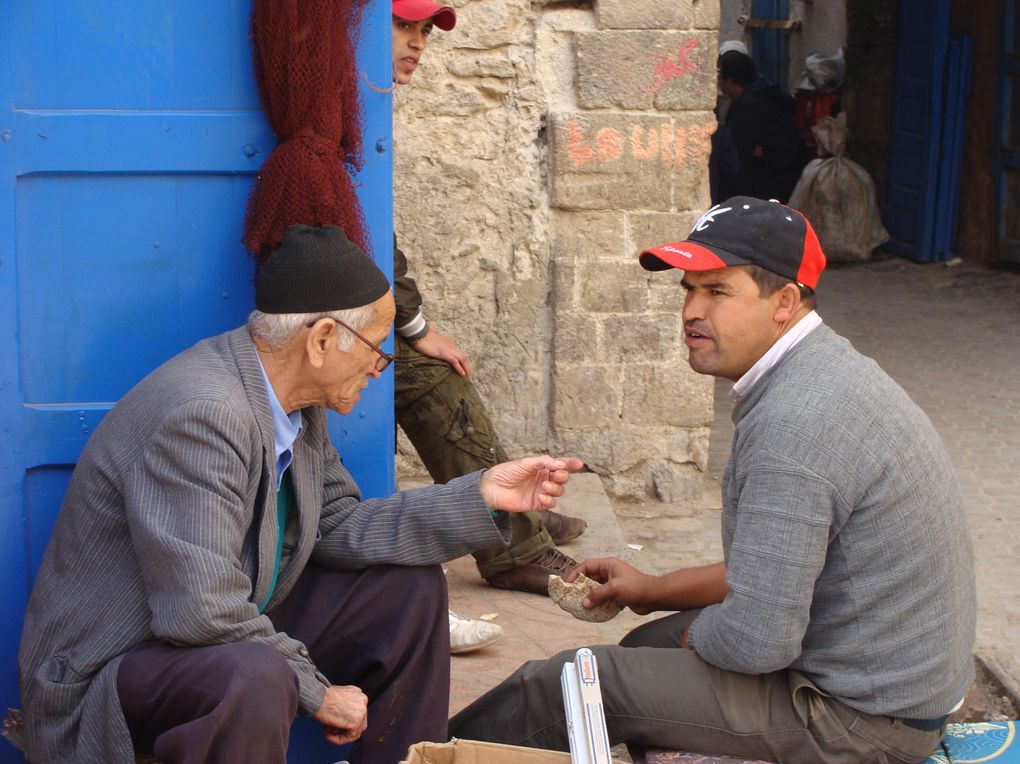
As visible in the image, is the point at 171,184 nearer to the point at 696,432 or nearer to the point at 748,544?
the point at 748,544

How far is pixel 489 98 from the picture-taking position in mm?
4832

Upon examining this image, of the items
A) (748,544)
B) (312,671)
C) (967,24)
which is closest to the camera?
(748,544)

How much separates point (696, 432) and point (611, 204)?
96 cm

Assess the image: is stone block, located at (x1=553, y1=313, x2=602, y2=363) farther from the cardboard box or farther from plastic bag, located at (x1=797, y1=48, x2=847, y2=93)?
plastic bag, located at (x1=797, y1=48, x2=847, y2=93)

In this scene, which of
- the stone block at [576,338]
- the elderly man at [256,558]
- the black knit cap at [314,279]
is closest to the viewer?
the elderly man at [256,558]

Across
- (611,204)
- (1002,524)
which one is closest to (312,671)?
(611,204)

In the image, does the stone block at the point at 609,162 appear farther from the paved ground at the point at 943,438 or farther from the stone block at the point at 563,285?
the paved ground at the point at 943,438

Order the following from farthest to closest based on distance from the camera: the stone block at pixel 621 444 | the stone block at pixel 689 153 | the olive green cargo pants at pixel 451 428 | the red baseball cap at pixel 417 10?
the stone block at pixel 621 444 → the stone block at pixel 689 153 → the olive green cargo pants at pixel 451 428 → the red baseball cap at pixel 417 10

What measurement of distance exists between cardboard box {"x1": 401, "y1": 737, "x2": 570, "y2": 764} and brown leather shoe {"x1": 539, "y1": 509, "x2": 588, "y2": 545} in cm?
222

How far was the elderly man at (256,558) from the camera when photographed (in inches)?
90.6

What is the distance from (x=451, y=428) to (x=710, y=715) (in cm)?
186

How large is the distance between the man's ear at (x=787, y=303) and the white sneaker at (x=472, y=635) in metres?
1.51

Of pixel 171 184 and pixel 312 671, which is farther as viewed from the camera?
pixel 171 184

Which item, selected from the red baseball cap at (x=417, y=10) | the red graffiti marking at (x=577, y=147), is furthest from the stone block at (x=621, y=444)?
the red baseball cap at (x=417, y=10)
